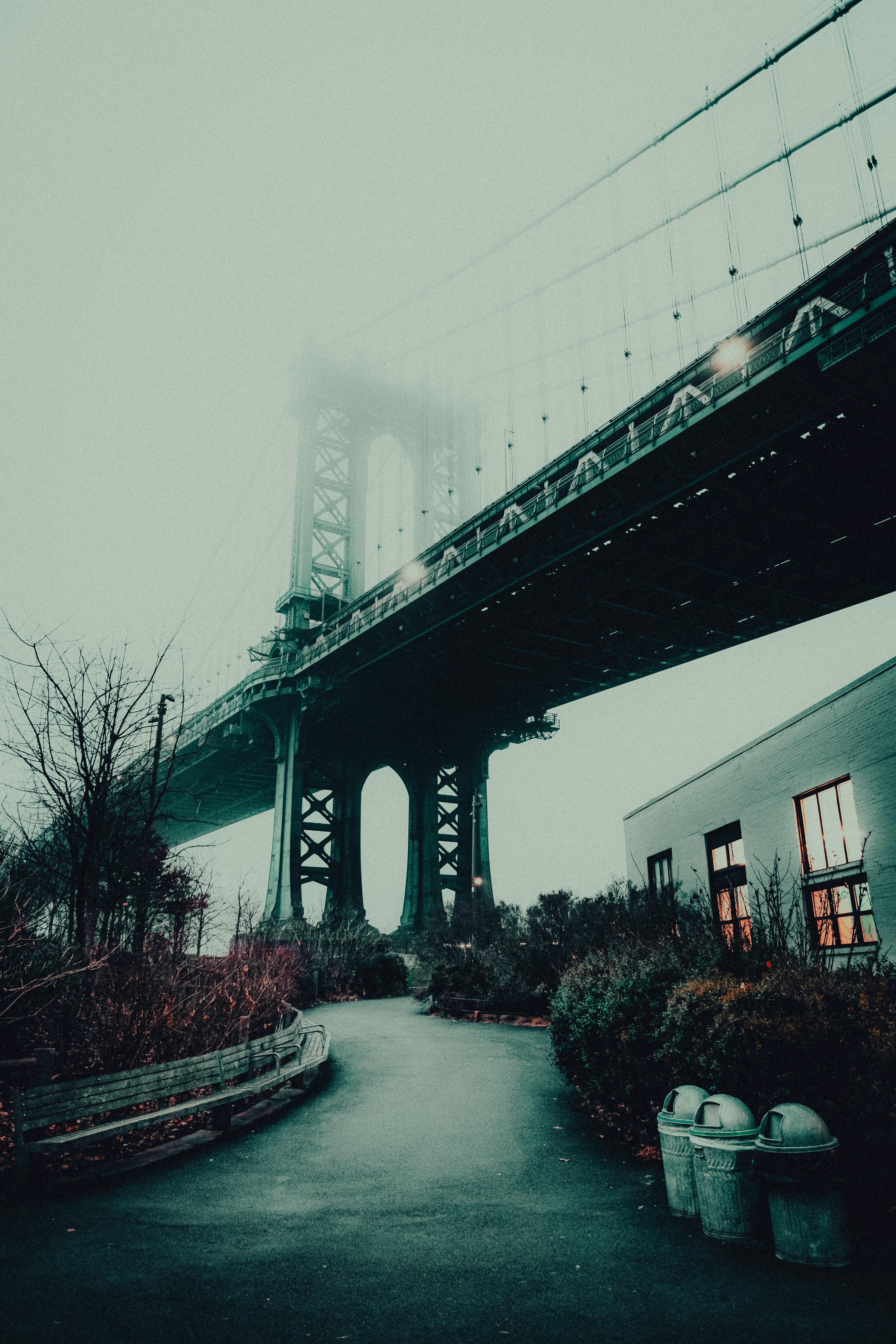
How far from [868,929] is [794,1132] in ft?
30.9

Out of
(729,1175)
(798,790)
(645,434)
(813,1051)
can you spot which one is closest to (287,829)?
(645,434)

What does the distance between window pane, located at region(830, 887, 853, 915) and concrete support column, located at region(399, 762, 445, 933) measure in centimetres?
2622

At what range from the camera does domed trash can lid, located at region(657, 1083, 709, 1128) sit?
244 inches

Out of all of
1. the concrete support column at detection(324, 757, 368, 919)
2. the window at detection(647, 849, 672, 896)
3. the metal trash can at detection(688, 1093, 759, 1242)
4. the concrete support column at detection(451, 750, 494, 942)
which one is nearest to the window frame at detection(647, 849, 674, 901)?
the window at detection(647, 849, 672, 896)

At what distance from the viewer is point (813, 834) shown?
50.1 ft

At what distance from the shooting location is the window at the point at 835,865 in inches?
534

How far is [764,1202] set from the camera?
565cm

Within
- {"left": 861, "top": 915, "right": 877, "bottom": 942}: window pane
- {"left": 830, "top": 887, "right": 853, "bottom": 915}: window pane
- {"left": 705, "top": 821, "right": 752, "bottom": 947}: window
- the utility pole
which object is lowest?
{"left": 861, "top": 915, "right": 877, "bottom": 942}: window pane

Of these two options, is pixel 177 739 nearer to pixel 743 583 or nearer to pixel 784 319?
pixel 784 319

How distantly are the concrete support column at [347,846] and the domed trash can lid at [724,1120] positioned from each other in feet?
119

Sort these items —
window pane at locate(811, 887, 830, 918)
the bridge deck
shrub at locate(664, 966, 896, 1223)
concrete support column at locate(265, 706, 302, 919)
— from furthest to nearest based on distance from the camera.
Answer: concrete support column at locate(265, 706, 302, 919) < the bridge deck < window pane at locate(811, 887, 830, 918) < shrub at locate(664, 966, 896, 1223)

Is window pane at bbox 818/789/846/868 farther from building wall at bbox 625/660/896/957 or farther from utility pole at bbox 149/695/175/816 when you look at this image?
utility pole at bbox 149/695/175/816

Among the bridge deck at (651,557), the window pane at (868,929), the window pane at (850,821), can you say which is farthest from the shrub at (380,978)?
the window pane at (850,821)

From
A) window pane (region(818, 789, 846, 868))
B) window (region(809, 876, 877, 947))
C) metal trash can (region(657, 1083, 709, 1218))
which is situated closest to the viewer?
metal trash can (region(657, 1083, 709, 1218))
